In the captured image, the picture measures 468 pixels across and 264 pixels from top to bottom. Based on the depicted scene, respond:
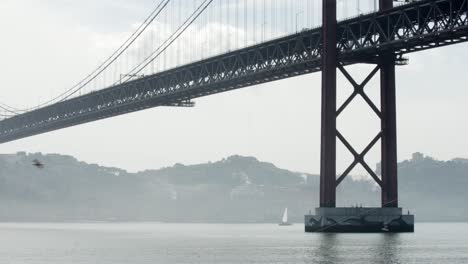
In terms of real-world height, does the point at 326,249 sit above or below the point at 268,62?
below

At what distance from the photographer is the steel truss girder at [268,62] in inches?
3014

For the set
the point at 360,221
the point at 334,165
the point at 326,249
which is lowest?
the point at 326,249

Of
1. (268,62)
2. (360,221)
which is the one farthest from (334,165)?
(268,62)

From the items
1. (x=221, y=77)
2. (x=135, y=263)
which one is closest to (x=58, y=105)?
(x=221, y=77)

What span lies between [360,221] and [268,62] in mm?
17310

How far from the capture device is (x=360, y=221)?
83312 mm

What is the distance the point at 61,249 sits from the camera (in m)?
74.6

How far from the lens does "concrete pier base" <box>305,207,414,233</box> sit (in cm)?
8331

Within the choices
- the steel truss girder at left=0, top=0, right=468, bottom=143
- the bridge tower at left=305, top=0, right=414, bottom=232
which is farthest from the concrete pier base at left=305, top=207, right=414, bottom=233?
the steel truss girder at left=0, top=0, right=468, bottom=143

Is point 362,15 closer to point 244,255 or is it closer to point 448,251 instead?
point 448,251

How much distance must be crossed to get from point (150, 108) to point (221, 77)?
576 inches

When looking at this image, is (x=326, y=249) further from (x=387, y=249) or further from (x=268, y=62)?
(x=268, y=62)

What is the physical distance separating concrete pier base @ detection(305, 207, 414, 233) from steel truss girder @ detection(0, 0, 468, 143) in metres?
11.2

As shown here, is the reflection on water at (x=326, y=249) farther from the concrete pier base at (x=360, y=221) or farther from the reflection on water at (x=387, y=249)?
the reflection on water at (x=387, y=249)
